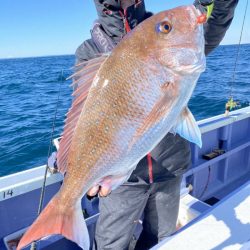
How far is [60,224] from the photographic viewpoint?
4.74 ft

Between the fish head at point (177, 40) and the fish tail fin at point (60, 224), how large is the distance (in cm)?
84

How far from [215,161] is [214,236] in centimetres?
228

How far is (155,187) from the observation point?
213cm

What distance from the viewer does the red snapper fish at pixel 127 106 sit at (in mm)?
1327

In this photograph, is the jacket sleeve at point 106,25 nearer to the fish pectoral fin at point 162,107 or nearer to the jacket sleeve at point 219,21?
the jacket sleeve at point 219,21

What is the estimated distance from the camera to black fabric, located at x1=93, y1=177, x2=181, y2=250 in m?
2.07

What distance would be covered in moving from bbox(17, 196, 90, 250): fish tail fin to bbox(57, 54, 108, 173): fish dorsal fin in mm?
198

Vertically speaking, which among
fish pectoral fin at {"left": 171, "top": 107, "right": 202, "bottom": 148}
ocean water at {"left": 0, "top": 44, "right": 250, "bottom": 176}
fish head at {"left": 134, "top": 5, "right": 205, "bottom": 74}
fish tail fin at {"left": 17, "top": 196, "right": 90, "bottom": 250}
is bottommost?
ocean water at {"left": 0, "top": 44, "right": 250, "bottom": 176}

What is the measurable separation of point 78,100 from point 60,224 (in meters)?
0.62

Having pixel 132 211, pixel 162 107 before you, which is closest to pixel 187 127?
pixel 162 107

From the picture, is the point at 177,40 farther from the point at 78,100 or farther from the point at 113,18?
the point at 113,18

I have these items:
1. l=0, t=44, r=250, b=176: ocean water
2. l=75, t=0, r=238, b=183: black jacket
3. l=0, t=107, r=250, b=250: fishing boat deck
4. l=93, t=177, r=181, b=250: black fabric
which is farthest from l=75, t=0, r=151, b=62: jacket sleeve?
l=0, t=44, r=250, b=176: ocean water

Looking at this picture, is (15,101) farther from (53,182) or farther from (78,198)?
(78,198)

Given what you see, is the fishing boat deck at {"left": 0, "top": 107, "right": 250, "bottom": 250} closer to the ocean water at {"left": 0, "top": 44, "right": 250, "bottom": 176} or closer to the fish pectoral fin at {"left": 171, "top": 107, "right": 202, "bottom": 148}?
the fish pectoral fin at {"left": 171, "top": 107, "right": 202, "bottom": 148}
